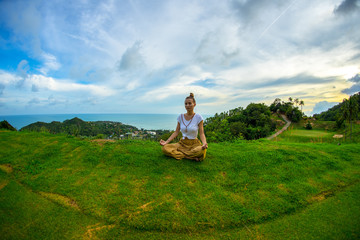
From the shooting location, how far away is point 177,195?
3.36 m

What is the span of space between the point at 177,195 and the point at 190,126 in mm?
1955

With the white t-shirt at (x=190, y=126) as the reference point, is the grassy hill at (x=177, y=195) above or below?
below

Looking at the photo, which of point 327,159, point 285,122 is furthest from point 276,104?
point 327,159

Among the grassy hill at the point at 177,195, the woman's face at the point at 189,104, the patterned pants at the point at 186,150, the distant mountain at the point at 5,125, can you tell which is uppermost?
the woman's face at the point at 189,104

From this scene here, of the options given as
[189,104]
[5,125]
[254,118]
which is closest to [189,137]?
[189,104]

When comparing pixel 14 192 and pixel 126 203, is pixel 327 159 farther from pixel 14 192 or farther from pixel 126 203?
pixel 14 192

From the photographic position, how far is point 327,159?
505 centimetres

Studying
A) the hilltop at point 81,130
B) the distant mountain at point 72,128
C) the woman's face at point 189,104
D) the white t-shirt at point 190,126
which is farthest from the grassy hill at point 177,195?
the distant mountain at point 72,128

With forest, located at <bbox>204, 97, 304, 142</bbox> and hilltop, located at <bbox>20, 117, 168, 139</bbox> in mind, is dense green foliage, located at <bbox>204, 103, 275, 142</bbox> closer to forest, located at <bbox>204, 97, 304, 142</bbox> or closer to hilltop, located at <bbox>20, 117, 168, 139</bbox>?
forest, located at <bbox>204, 97, 304, 142</bbox>

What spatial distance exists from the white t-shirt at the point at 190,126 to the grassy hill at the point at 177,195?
884mm

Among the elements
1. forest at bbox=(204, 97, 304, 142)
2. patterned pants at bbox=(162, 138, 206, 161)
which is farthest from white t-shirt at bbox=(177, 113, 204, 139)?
forest at bbox=(204, 97, 304, 142)

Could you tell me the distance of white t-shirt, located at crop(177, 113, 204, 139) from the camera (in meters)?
4.57

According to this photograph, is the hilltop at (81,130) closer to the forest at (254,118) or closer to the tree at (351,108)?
the forest at (254,118)

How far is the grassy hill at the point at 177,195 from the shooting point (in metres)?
2.62
